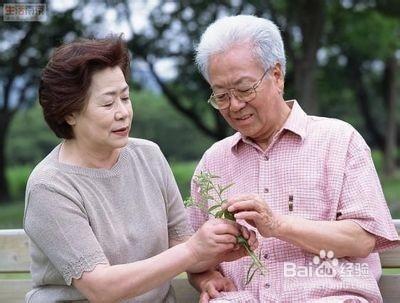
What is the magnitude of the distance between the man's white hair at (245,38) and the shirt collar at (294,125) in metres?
0.21

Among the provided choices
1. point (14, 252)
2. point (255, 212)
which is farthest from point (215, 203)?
point (14, 252)

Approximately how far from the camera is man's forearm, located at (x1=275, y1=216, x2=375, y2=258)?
2729 mm

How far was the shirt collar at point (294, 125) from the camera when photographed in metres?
2.99

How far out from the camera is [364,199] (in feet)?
9.29

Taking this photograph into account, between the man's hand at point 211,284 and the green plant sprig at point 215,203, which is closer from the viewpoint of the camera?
the green plant sprig at point 215,203

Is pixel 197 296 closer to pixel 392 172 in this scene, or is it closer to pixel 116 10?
pixel 116 10

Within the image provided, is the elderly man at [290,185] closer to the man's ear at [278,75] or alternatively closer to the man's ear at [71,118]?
the man's ear at [278,75]

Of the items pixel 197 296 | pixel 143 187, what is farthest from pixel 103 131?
pixel 197 296

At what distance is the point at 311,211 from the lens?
9.52ft

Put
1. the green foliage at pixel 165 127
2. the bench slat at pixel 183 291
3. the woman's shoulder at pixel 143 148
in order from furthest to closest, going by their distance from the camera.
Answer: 1. the green foliage at pixel 165 127
2. the bench slat at pixel 183 291
3. the woman's shoulder at pixel 143 148

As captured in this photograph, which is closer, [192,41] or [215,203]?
[215,203]

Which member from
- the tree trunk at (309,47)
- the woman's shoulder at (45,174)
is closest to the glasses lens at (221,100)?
the woman's shoulder at (45,174)

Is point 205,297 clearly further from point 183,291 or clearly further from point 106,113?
point 106,113

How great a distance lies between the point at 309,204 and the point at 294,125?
0.30 meters
